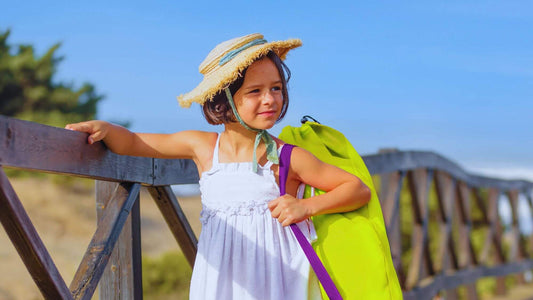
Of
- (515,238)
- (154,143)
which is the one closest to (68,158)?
(154,143)

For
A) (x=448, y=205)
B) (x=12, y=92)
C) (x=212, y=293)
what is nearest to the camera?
(x=212, y=293)

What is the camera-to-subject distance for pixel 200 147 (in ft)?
6.89

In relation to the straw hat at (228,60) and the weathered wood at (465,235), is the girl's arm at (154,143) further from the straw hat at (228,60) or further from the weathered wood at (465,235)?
the weathered wood at (465,235)

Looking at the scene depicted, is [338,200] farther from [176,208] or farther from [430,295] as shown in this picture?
[430,295]

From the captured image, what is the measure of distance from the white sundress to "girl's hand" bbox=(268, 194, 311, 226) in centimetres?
4

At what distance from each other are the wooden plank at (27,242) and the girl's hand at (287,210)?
674mm

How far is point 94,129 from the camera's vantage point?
202 cm

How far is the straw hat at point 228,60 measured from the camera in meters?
1.98

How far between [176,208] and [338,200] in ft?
3.30

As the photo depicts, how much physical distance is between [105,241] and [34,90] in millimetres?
17461

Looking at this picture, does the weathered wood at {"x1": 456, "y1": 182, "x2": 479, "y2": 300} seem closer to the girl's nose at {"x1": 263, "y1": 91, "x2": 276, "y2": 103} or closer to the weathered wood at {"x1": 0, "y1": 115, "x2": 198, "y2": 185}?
the weathered wood at {"x1": 0, "y1": 115, "x2": 198, "y2": 185}

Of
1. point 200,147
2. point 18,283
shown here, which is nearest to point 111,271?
point 200,147

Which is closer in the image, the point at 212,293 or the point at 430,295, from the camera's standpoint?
the point at 212,293

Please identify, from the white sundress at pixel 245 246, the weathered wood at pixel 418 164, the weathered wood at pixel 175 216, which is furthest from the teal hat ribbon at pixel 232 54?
the weathered wood at pixel 418 164
